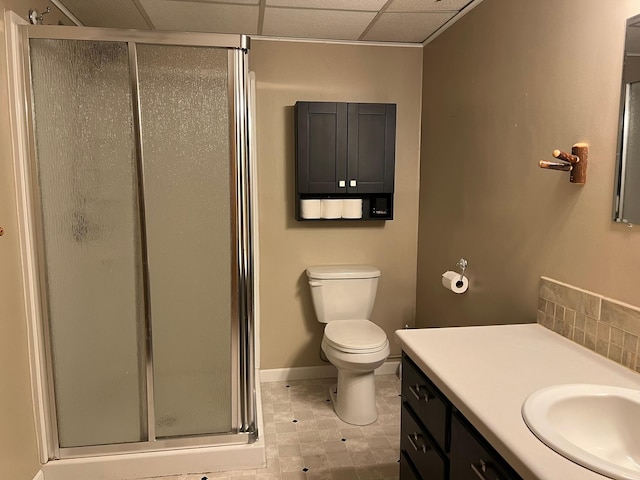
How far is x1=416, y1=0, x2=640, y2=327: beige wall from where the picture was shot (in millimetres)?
1536

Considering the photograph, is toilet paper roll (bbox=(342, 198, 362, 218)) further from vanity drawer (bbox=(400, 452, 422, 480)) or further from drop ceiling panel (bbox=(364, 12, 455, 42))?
vanity drawer (bbox=(400, 452, 422, 480))

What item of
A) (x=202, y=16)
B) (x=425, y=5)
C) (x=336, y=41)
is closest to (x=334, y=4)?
(x=425, y=5)

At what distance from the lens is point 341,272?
2.98 meters

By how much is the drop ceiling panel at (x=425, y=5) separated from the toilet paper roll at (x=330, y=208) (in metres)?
1.13

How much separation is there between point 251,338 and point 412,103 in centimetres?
191

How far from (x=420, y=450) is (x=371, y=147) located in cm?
189

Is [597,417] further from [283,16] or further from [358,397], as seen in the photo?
[283,16]

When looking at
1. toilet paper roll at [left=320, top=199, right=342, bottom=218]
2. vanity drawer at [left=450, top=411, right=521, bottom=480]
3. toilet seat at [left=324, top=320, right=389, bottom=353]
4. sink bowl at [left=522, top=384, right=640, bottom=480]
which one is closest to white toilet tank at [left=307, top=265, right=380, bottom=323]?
toilet seat at [left=324, top=320, right=389, bottom=353]

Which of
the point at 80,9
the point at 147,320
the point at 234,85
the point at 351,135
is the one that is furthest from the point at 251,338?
the point at 80,9

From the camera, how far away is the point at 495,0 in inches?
85.0

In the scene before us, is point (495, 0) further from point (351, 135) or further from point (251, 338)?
point (251, 338)

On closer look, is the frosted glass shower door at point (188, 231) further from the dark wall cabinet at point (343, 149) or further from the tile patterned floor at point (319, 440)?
the dark wall cabinet at point (343, 149)

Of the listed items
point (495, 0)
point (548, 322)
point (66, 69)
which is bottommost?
point (548, 322)

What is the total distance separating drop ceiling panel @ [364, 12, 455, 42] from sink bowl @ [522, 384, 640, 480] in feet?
6.78
